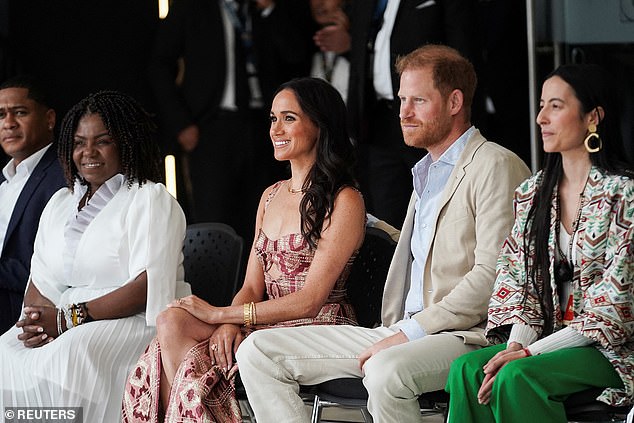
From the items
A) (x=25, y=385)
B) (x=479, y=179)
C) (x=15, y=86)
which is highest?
(x=15, y=86)

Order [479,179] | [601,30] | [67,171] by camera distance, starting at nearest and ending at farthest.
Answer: [479,179]
[67,171]
[601,30]

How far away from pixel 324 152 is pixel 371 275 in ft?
1.57

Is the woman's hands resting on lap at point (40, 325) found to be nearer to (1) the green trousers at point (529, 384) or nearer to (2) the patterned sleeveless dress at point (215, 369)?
(2) the patterned sleeveless dress at point (215, 369)

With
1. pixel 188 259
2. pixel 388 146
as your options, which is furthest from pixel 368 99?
pixel 188 259

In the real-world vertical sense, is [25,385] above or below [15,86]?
below

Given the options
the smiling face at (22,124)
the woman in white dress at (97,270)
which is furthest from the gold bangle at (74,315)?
the smiling face at (22,124)

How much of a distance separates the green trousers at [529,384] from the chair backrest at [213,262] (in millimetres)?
1474

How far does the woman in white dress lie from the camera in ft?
15.3

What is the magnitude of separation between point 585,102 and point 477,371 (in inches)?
34.7

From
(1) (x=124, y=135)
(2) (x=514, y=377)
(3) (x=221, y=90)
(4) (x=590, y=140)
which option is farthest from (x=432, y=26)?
(2) (x=514, y=377)

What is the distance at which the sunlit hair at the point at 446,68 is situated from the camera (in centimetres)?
432

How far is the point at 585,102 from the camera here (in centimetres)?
388

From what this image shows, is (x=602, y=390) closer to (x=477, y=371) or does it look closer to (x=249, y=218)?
(x=477, y=371)

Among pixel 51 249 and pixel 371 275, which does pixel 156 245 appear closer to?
pixel 51 249
